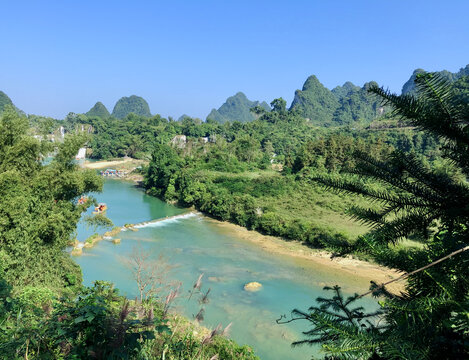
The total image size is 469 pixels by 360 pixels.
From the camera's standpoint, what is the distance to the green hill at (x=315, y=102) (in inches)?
2938

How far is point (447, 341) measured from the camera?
3.76ft

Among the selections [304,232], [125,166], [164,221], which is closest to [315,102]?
[125,166]

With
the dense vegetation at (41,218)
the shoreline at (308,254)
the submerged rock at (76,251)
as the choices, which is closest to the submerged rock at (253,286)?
the shoreline at (308,254)

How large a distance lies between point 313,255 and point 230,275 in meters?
4.28

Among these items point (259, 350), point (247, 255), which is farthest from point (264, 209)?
point (259, 350)

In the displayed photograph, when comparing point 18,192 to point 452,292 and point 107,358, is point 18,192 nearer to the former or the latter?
point 107,358

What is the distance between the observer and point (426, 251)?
132 cm

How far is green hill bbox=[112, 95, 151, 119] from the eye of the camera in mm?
110500

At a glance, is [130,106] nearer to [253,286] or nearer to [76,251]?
[76,251]

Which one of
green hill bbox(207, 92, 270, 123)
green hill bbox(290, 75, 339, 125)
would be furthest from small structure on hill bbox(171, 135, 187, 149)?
green hill bbox(207, 92, 270, 123)

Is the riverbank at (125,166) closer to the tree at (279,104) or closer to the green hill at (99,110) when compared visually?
the tree at (279,104)

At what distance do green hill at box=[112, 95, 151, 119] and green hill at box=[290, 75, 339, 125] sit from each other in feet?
177

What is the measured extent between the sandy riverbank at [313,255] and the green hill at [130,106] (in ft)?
328

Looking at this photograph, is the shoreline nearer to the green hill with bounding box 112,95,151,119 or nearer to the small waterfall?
the small waterfall
